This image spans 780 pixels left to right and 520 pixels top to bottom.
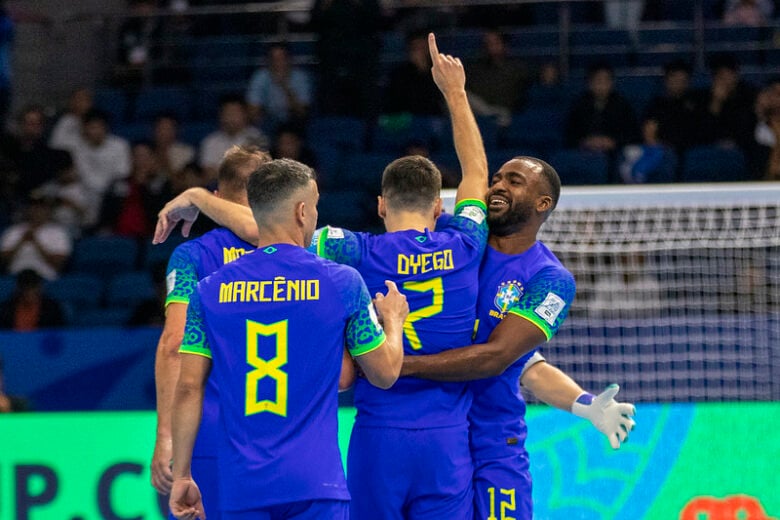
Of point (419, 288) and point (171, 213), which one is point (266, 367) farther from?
point (171, 213)

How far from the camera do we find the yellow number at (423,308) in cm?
516

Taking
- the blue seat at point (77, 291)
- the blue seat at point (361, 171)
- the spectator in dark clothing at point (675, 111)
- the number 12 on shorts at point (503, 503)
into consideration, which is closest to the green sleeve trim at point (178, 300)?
the number 12 on shorts at point (503, 503)

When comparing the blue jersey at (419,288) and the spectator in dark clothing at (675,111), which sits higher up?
the spectator in dark clothing at (675,111)

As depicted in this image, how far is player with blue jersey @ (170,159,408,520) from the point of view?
4.26 meters

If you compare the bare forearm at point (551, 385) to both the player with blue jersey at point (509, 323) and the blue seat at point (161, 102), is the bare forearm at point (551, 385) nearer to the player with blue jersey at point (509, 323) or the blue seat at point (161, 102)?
the player with blue jersey at point (509, 323)

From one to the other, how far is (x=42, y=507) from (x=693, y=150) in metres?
6.89

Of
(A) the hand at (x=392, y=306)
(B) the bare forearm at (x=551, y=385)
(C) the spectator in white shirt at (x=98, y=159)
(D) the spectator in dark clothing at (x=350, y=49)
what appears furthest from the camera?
(C) the spectator in white shirt at (x=98, y=159)

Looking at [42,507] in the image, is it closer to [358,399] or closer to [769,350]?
[358,399]

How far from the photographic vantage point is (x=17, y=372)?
1033 cm

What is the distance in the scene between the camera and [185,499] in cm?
447

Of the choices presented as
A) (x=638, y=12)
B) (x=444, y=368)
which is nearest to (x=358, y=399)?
(x=444, y=368)

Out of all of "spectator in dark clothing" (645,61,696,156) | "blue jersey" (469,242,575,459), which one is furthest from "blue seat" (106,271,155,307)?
"blue jersey" (469,242,575,459)

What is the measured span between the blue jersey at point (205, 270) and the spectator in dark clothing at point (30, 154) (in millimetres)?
8316

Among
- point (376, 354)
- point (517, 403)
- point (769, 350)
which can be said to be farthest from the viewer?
point (769, 350)
